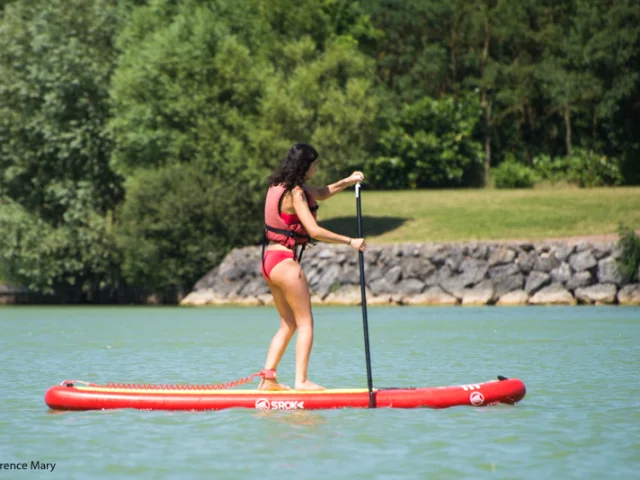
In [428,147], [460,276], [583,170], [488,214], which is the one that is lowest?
[460,276]

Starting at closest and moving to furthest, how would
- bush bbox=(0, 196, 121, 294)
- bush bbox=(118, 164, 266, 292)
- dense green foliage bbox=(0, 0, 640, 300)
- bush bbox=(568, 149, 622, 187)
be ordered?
bush bbox=(118, 164, 266, 292) → dense green foliage bbox=(0, 0, 640, 300) → bush bbox=(0, 196, 121, 294) → bush bbox=(568, 149, 622, 187)

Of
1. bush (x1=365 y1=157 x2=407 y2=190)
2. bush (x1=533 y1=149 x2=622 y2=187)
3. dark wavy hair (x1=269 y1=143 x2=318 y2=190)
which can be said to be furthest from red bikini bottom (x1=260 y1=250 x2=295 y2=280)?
bush (x1=365 y1=157 x2=407 y2=190)

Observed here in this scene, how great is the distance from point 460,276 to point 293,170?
2231 centimetres

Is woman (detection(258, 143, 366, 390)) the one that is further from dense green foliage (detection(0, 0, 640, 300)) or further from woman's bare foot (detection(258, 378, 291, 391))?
dense green foliage (detection(0, 0, 640, 300))

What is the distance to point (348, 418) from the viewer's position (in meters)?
9.31

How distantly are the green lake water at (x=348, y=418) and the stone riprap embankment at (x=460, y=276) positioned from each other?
32.9 ft

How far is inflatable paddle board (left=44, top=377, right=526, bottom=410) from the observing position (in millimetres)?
9672

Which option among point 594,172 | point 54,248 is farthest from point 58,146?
point 594,172

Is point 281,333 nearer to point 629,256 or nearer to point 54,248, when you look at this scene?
point 629,256

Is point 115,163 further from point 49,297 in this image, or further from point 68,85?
point 49,297

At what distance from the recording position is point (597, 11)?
4594 centimetres

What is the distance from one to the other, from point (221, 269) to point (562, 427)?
2718cm

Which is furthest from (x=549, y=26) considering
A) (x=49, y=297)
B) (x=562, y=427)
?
(x=562, y=427)

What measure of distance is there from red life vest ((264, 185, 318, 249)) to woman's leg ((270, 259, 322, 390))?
22 centimetres
